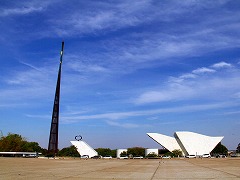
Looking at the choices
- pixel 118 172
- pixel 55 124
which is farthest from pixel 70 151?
pixel 118 172

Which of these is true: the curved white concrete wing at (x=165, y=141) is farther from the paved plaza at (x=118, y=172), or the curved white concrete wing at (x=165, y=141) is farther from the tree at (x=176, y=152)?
the paved plaza at (x=118, y=172)

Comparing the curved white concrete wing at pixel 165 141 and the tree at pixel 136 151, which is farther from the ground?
the curved white concrete wing at pixel 165 141

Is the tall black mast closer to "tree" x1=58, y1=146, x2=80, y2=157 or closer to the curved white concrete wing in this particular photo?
"tree" x1=58, y1=146, x2=80, y2=157

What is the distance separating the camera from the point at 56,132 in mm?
76562

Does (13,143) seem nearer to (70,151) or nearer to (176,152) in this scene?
(70,151)

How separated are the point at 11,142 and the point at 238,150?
99.4 m

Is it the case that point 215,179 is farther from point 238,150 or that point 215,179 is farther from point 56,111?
point 238,150

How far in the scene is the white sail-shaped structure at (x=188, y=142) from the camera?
10226cm

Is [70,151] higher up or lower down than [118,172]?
higher up

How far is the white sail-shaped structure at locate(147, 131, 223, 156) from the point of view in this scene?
10226 centimetres

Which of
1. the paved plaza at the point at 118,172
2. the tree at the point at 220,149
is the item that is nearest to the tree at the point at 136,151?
the tree at the point at 220,149

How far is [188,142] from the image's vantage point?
340 ft

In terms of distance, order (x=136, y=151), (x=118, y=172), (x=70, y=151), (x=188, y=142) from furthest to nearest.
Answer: (x=136, y=151) → (x=70, y=151) → (x=188, y=142) → (x=118, y=172)

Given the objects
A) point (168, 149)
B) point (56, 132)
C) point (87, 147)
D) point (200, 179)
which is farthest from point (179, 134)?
point (200, 179)
